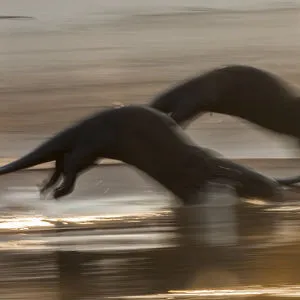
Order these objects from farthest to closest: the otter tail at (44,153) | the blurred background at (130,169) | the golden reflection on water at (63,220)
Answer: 1. the otter tail at (44,153)
2. the golden reflection on water at (63,220)
3. the blurred background at (130,169)

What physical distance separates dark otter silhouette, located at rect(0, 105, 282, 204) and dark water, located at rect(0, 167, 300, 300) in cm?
9

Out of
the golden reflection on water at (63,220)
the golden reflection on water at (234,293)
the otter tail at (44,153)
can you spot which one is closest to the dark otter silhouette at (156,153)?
the otter tail at (44,153)

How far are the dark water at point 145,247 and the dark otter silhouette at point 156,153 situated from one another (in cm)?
9

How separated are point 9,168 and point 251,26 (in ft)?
23.9

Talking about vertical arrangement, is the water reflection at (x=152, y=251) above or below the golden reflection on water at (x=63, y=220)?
above

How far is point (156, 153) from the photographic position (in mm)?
4527

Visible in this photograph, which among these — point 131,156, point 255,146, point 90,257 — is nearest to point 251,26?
point 255,146

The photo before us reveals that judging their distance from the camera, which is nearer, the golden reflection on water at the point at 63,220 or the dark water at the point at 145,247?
the dark water at the point at 145,247

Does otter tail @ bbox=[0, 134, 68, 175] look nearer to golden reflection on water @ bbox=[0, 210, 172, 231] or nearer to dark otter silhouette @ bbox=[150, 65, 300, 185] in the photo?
golden reflection on water @ bbox=[0, 210, 172, 231]

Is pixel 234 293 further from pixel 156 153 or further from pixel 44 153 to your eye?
pixel 44 153

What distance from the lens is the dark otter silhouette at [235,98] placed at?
207 inches

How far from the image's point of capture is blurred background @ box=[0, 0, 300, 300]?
11.5ft

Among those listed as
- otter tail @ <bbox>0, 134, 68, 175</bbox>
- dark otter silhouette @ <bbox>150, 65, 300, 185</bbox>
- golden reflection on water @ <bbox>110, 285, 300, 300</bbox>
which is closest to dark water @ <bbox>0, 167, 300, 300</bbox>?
golden reflection on water @ <bbox>110, 285, 300, 300</bbox>

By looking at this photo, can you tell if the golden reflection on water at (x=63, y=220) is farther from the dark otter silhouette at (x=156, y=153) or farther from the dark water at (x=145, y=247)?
the dark otter silhouette at (x=156, y=153)
